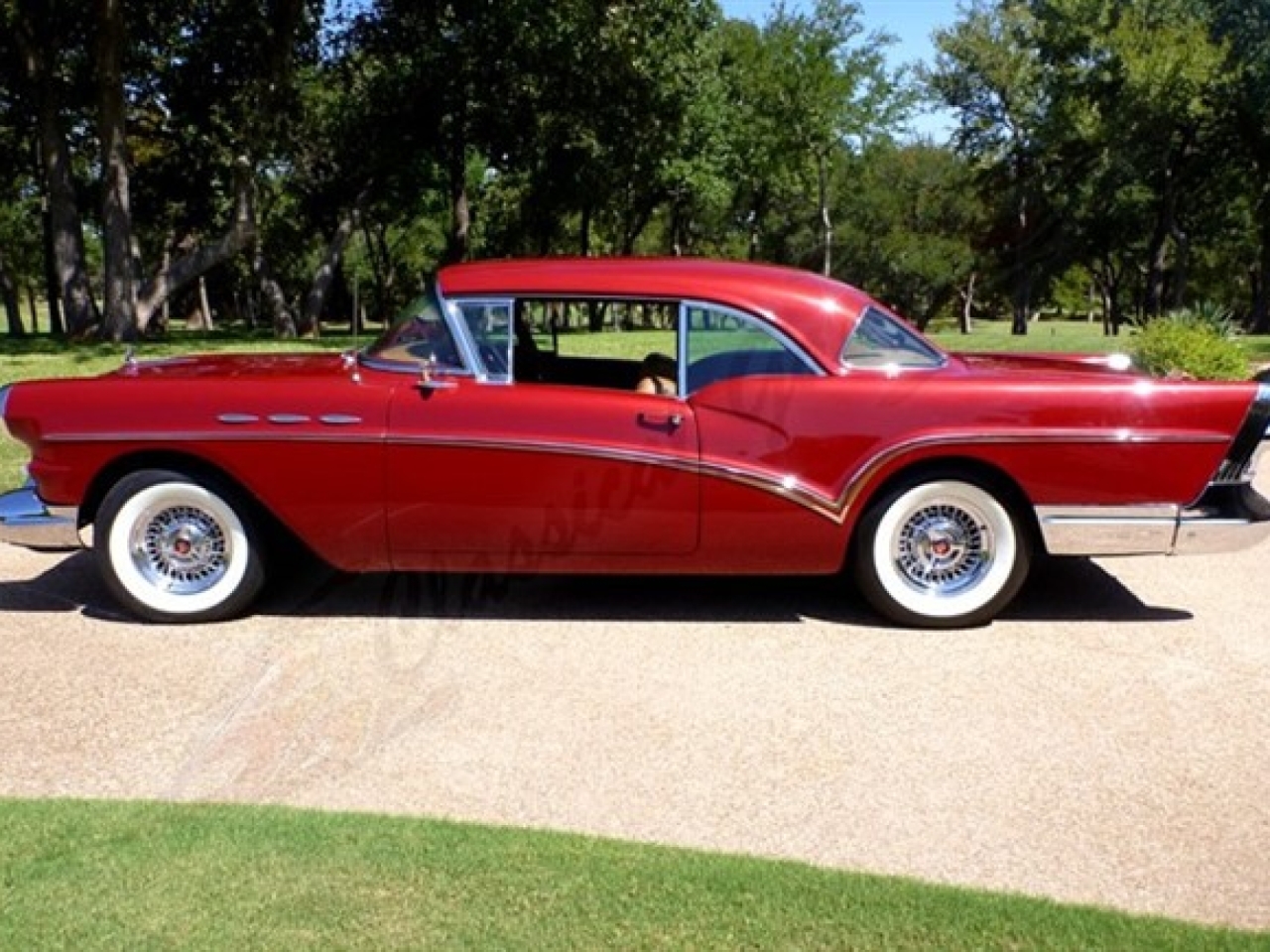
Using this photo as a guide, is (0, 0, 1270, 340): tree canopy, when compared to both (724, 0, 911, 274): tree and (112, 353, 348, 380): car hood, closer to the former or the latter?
(724, 0, 911, 274): tree

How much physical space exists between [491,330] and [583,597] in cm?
137

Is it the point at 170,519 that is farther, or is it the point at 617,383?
the point at 617,383

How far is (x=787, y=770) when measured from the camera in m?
3.52

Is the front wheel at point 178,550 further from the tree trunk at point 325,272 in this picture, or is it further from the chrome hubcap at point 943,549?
the tree trunk at point 325,272

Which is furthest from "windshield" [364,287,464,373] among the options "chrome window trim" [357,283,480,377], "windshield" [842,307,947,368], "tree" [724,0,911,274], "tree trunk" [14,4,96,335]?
"tree" [724,0,911,274]

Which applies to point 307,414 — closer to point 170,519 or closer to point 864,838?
point 170,519

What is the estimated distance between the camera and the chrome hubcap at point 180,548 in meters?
4.91

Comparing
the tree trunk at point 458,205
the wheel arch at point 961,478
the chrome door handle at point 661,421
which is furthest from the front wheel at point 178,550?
the tree trunk at point 458,205

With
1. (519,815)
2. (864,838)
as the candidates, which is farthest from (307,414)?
(864,838)

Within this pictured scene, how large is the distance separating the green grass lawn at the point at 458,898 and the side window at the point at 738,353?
2328 millimetres

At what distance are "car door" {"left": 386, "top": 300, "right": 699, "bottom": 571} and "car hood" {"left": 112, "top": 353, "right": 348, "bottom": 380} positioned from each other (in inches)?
22.0

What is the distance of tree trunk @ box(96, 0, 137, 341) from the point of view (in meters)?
15.9

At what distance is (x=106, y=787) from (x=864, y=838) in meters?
2.29

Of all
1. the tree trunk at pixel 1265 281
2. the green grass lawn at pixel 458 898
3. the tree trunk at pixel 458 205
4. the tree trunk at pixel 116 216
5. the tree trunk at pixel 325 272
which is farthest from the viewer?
the tree trunk at pixel 1265 281
